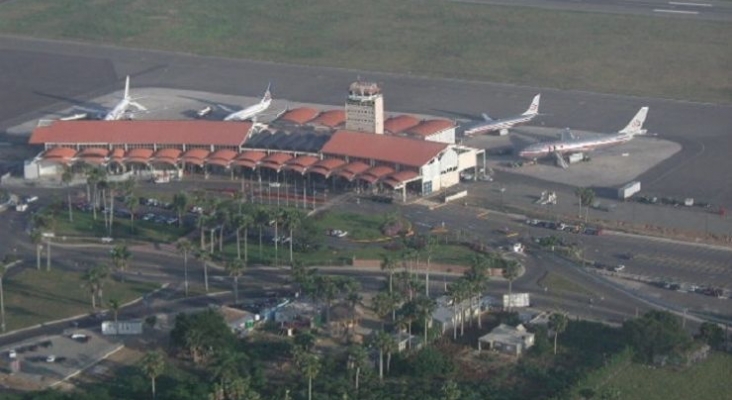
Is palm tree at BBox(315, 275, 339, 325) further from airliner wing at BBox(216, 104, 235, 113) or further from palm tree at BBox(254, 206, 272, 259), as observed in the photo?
airliner wing at BBox(216, 104, 235, 113)

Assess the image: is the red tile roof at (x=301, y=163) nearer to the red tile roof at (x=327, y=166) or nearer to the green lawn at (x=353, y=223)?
the red tile roof at (x=327, y=166)

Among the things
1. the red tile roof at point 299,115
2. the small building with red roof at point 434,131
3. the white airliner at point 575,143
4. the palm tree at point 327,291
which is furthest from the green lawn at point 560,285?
the red tile roof at point 299,115

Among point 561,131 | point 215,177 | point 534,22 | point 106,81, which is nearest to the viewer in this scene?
point 215,177

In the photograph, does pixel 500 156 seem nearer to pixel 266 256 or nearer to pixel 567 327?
pixel 266 256

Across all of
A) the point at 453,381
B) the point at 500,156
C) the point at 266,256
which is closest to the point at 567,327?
the point at 453,381

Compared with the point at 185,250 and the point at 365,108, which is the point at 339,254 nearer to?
the point at 185,250

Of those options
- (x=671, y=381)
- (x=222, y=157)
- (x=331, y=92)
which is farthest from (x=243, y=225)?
(x=331, y=92)
